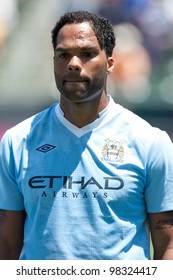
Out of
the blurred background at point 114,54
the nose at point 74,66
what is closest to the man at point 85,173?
the nose at point 74,66

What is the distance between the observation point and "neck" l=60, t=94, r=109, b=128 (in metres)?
3.81

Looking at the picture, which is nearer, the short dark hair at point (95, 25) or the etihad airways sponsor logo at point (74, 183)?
the etihad airways sponsor logo at point (74, 183)

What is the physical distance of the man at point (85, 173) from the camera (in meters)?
3.63

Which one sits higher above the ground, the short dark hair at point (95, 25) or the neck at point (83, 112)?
the short dark hair at point (95, 25)

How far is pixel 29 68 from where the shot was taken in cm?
1214

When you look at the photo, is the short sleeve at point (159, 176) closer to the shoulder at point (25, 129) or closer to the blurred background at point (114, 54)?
the shoulder at point (25, 129)

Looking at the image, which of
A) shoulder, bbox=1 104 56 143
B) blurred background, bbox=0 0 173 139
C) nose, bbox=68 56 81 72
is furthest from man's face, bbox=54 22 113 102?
blurred background, bbox=0 0 173 139

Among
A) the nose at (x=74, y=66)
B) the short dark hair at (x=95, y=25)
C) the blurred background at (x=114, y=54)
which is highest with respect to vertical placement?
the short dark hair at (x=95, y=25)

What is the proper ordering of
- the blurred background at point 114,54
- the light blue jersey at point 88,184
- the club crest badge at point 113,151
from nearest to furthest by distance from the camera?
1. the light blue jersey at point 88,184
2. the club crest badge at point 113,151
3. the blurred background at point 114,54

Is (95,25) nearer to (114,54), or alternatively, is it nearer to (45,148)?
(45,148)
